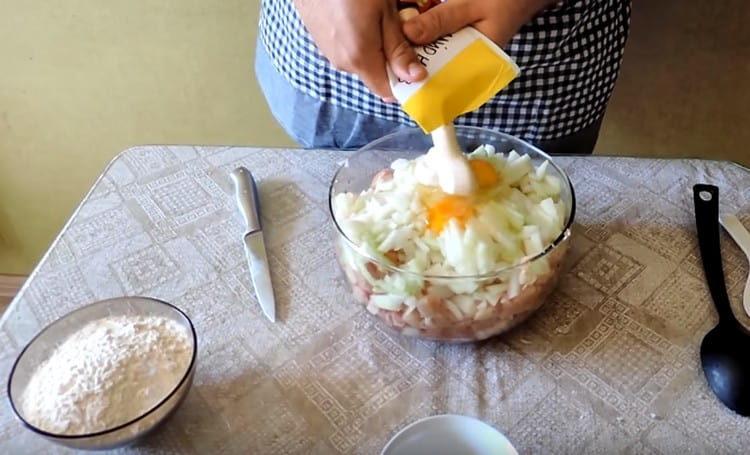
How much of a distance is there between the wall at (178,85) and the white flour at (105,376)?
86 centimetres

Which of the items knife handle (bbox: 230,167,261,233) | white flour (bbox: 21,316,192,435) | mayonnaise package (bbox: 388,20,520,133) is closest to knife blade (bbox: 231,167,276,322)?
knife handle (bbox: 230,167,261,233)

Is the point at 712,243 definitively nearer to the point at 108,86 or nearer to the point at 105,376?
the point at 105,376

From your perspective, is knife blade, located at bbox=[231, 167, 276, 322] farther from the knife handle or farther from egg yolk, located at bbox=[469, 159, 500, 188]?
egg yolk, located at bbox=[469, 159, 500, 188]

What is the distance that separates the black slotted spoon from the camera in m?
0.58

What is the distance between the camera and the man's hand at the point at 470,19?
646mm

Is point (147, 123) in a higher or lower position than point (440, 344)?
lower

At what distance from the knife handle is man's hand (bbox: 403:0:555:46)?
27 centimetres

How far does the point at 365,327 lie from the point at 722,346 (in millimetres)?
315

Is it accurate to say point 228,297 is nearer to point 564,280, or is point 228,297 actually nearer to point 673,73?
point 564,280

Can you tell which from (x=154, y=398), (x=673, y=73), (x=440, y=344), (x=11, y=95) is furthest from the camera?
(x=11, y=95)

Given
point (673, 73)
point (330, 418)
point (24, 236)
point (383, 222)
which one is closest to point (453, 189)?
point (383, 222)

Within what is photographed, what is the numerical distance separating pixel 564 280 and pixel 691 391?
0.16 m

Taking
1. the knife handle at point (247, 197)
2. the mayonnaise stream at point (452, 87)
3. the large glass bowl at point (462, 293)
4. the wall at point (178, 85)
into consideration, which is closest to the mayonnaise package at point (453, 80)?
the mayonnaise stream at point (452, 87)

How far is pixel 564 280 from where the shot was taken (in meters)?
0.70
